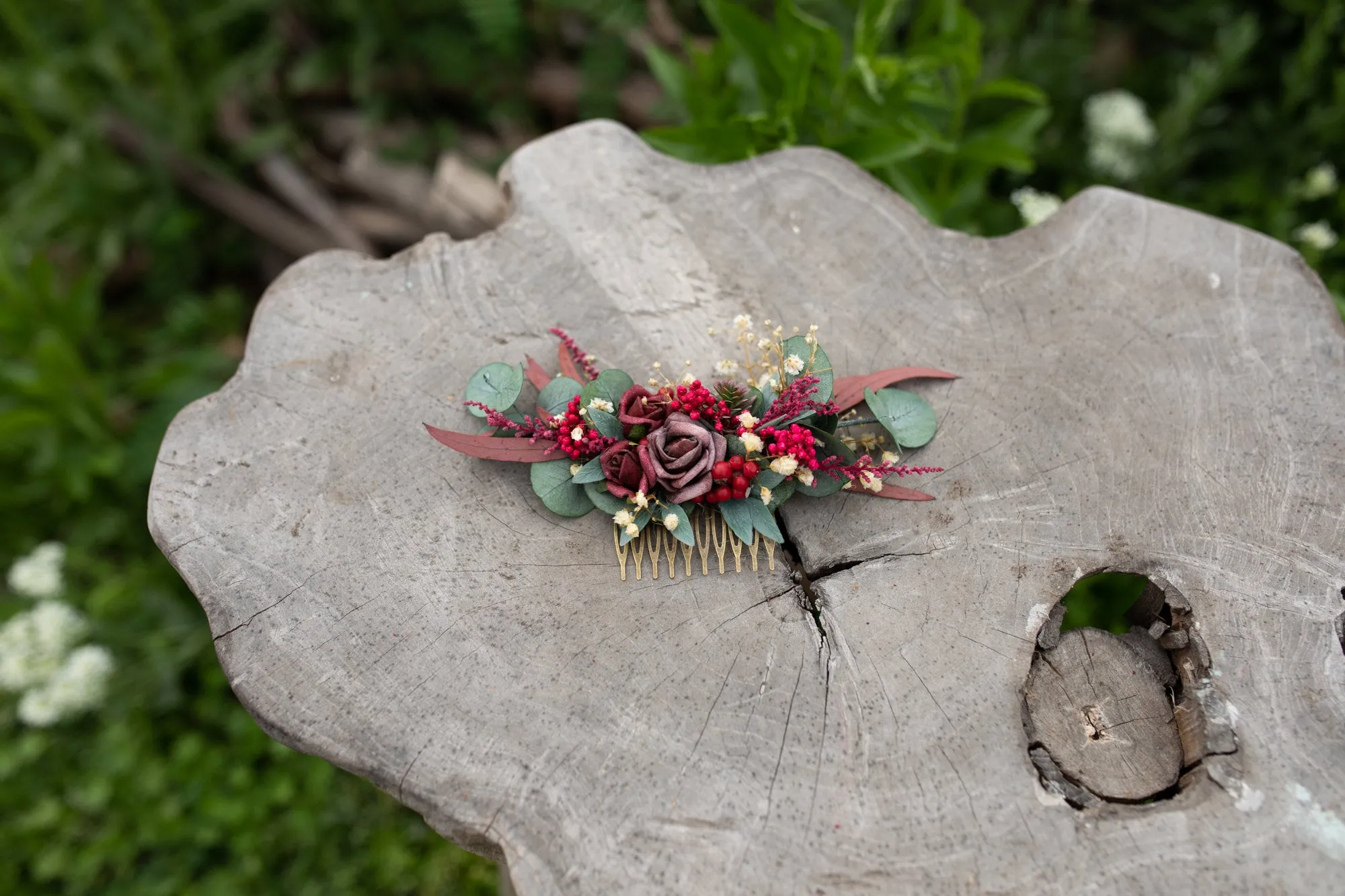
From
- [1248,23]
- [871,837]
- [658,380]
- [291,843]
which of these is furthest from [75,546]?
[1248,23]

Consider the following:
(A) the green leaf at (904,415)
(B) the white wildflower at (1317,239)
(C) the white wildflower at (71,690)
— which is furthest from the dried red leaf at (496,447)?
(B) the white wildflower at (1317,239)

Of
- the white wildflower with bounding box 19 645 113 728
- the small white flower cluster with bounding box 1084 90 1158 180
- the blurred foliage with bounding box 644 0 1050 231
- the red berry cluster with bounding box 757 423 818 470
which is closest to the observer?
the red berry cluster with bounding box 757 423 818 470

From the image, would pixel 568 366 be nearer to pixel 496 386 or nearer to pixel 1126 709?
pixel 496 386

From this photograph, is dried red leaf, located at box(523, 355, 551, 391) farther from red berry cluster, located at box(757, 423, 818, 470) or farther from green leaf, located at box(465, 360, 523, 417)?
red berry cluster, located at box(757, 423, 818, 470)

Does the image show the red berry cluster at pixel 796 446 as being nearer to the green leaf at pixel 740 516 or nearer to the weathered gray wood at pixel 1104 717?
the green leaf at pixel 740 516

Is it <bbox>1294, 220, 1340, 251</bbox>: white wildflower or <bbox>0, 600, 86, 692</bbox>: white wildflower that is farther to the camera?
<bbox>0, 600, 86, 692</bbox>: white wildflower

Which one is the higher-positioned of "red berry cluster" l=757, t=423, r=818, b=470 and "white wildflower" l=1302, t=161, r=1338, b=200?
"white wildflower" l=1302, t=161, r=1338, b=200

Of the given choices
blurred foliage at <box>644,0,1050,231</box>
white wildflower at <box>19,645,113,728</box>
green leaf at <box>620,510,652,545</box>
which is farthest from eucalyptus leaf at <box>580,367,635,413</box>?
white wildflower at <box>19,645,113,728</box>

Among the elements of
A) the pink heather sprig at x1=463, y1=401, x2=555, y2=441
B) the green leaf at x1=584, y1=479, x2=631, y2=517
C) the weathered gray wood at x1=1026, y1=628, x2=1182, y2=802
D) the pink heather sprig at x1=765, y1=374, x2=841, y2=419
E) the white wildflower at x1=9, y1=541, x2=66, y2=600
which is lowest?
the white wildflower at x1=9, y1=541, x2=66, y2=600

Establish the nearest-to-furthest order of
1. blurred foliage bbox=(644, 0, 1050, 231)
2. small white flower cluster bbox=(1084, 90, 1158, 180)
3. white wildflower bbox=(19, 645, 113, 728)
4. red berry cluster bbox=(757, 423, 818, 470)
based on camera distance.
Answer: red berry cluster bbox=(757, 423, 818, 470) → blurred foliage bbox=(644, 0, 1050, 231) → white wildflower bbox=(19, 645, 113, 728) → small white flower cluster bbox=(1084, 90, 1158, 180)
